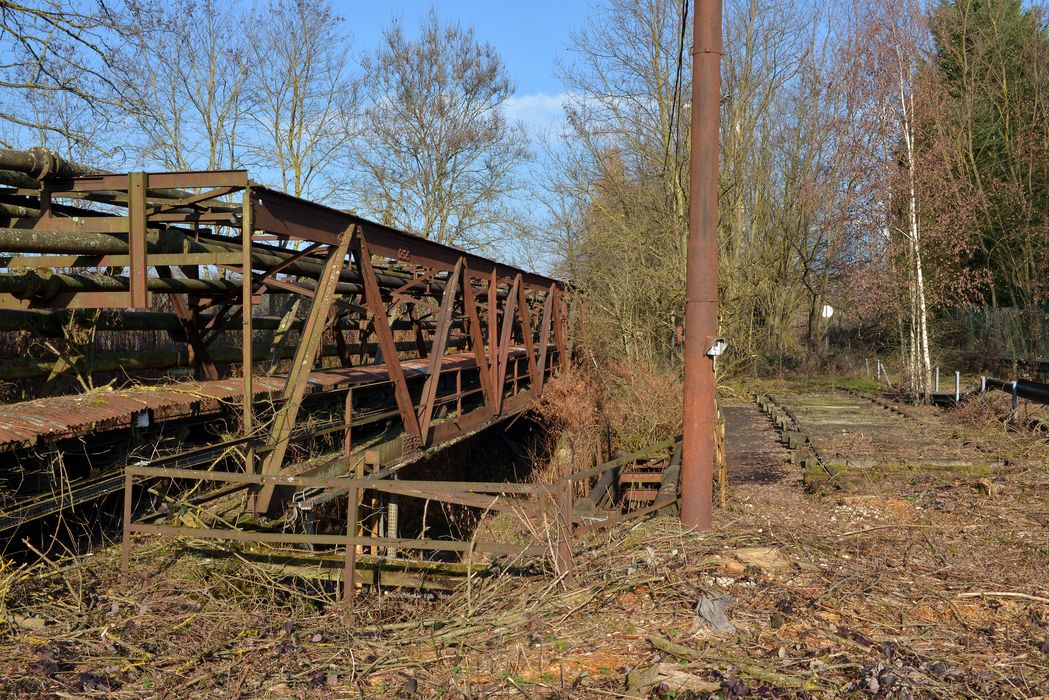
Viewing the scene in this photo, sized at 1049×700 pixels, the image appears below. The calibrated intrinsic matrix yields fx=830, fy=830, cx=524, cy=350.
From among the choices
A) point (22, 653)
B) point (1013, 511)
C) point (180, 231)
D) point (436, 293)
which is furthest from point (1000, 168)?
point (22, 653)

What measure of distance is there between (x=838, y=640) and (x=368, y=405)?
9.21 m

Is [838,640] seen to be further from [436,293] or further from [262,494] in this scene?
[436,293]

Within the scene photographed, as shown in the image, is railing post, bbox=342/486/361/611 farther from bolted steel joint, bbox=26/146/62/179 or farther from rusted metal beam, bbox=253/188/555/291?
bolted steel joint, bbox=26/146/62/179

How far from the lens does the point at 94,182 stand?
841 centimetres

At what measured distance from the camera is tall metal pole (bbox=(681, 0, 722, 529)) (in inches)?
271

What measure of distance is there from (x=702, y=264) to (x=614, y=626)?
3.18 metres

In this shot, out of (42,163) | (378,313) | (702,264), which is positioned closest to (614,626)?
(702,264)

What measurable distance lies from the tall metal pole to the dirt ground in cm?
46

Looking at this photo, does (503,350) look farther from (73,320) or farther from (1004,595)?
(1004,595)

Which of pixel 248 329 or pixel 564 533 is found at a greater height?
pixel 248 329

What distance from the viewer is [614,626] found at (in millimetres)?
4988

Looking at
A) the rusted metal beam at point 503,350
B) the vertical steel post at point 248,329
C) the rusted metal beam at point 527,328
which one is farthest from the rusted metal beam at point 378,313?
the rusted metal beam at point 527,328

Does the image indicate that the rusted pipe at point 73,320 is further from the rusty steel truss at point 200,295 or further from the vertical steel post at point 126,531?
the vertical steel post at point 126,531

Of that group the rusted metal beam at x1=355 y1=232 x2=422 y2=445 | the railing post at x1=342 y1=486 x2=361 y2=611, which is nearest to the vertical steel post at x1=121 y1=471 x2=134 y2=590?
the railing post at x1=342 y1=486 x2=361 y2=611
